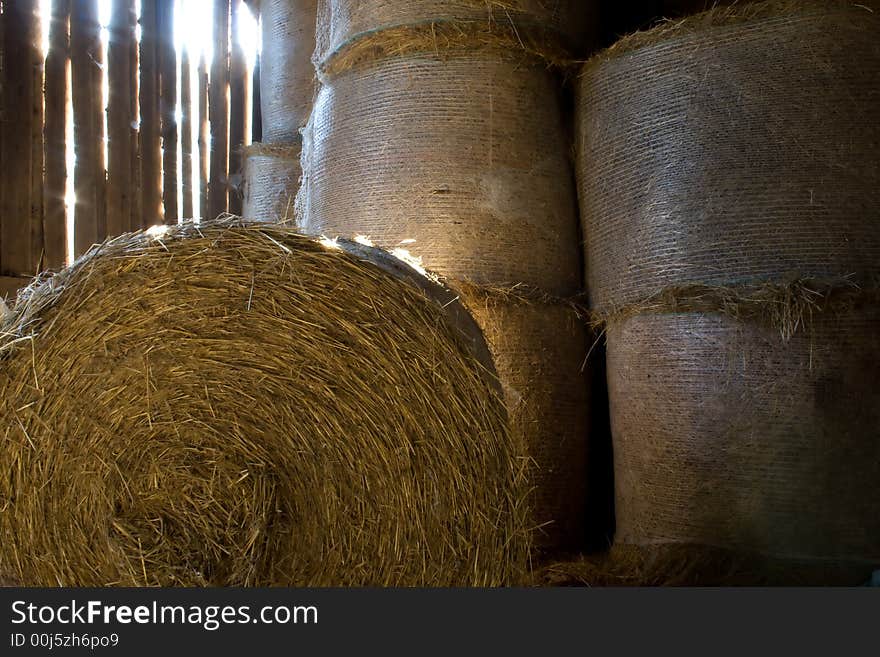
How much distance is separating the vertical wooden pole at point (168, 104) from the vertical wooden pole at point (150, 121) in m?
0.04

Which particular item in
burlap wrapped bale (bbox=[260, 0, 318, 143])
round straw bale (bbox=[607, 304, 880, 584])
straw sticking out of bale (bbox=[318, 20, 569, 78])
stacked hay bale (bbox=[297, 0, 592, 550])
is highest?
burlap wrapped bale (bbox=[260, 0, 318, 143])

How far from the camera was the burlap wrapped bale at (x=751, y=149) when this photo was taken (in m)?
2.26

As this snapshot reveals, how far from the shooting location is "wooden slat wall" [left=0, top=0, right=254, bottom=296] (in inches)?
172

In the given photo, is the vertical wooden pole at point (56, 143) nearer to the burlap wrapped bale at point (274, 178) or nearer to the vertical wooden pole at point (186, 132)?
the vertical wooden pole at point (186, 132)

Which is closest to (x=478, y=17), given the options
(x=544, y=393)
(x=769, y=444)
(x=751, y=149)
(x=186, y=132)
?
(x=751, y=149)

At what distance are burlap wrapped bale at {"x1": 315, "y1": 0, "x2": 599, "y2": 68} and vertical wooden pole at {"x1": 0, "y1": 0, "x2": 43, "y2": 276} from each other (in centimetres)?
218

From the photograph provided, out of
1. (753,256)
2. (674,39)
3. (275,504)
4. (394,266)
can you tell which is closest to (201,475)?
(275,504)

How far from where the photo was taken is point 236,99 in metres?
5.55

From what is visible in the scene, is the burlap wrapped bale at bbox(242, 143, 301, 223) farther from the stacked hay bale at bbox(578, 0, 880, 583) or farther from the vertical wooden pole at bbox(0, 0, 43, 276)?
the stacked hay bale at bbox(578, 0, 880, 583)

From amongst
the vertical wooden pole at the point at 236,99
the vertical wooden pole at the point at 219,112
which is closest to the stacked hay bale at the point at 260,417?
the vertical wooden pole at the point at 219,112

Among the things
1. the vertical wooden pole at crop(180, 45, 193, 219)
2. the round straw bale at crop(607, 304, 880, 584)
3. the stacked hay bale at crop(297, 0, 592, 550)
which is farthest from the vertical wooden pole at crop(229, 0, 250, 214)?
the round straw bale at crop(607, 304, 880, 584)

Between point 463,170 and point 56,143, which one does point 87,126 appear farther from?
point 463,170

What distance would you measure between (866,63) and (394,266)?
1.47 m

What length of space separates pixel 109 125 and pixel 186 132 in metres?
0.55
